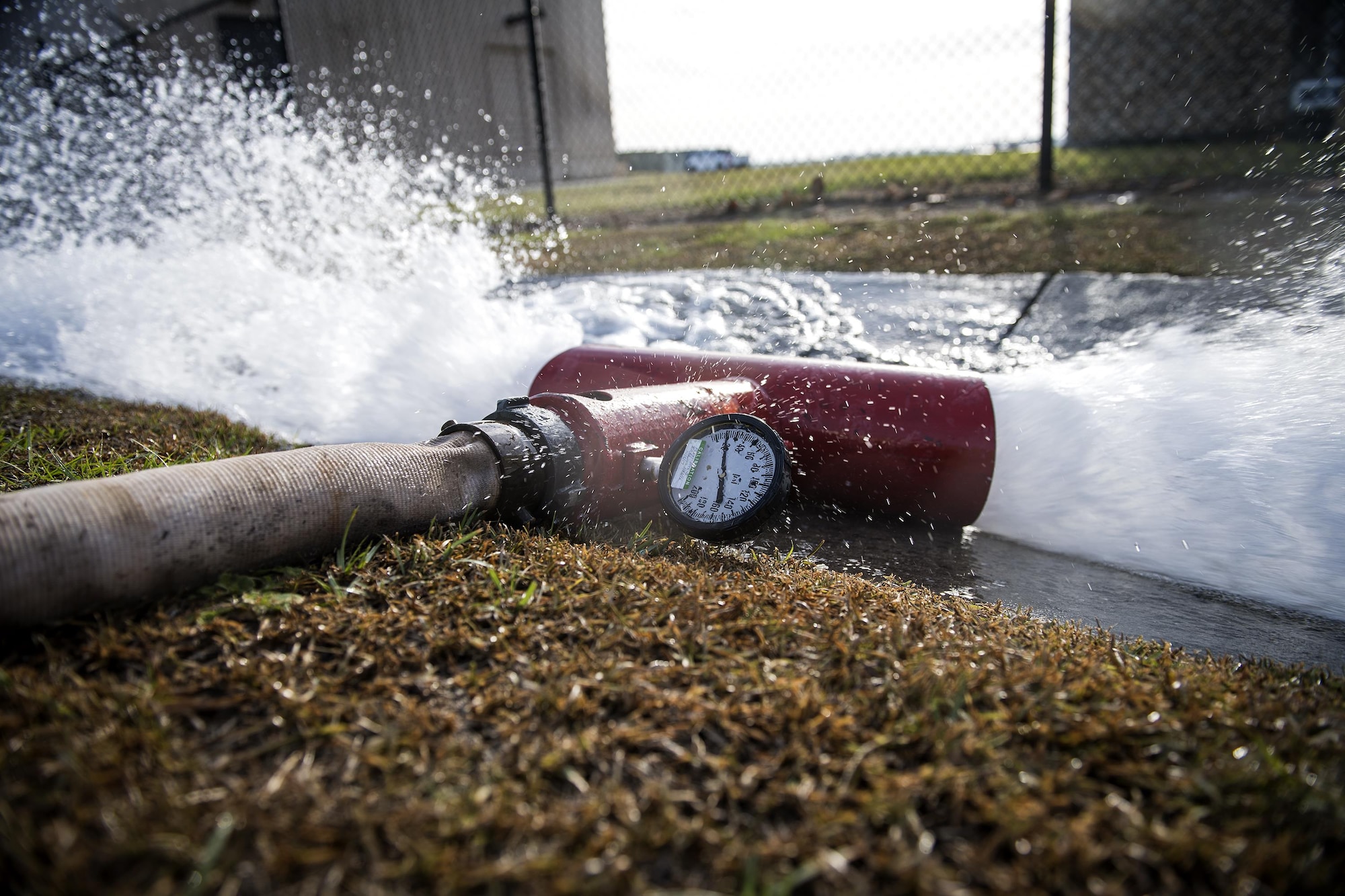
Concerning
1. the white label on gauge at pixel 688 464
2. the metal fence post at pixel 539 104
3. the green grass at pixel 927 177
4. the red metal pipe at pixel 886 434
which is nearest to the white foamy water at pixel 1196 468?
the red metal pipe at pixel 886 434

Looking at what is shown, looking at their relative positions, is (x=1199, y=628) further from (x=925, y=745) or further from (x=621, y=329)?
(x=621, y=329)

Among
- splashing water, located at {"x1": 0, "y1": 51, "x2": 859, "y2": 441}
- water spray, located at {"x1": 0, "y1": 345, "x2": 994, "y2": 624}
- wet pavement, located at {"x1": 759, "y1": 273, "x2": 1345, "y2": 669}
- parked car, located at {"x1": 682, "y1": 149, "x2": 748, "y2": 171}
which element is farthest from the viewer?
parked car, located at {"x1": 682, "y1": 149, "x2": 748, "y2": 171}

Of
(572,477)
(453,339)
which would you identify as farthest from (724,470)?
(453,339)

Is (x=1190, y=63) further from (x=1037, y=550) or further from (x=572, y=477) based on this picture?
(x=572, y=477)

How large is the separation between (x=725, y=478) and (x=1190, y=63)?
936 centimetres

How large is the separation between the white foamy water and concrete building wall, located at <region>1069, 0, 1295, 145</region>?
653 cm

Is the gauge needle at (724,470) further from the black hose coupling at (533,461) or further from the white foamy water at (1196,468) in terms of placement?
the white foamy water at (1196,468)

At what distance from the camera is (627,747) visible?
4.65 ft

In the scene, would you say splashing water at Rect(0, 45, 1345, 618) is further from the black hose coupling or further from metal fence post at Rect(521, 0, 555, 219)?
the black hose coupling

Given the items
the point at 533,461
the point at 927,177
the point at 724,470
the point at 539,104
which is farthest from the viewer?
the point at 539,104

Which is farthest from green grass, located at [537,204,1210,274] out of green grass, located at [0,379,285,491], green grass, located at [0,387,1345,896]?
green grass, located at [0,387,1345,896]

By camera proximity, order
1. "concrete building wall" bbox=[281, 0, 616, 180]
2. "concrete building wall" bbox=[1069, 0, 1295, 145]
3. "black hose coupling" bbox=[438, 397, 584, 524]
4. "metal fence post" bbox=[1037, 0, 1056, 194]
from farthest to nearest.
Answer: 1. "concrete building wall" bbox=[281, 0, 616, 180]
2. "concrete building wall" bbox=[1069, 0, 1295, 145]
3. "metal fence post" bbox=[1037, 0, 1056, 194]
4. "black hose coupling" bbox=[438, 397, 584, 524]

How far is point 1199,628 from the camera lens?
2.26m

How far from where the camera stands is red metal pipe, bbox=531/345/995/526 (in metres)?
2.79
